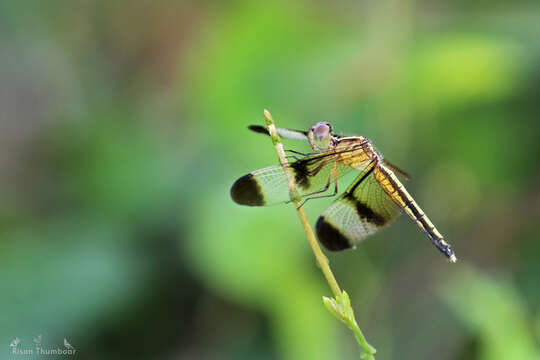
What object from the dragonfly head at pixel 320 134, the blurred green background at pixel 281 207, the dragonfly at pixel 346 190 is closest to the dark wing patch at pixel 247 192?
the dragonfly at pixel 346 190

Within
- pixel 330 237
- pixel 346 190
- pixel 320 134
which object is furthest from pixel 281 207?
pixel 320 134

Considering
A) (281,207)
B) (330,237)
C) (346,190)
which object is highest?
(346,190)

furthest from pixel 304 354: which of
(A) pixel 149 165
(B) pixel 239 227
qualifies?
(A) pixel 149 165

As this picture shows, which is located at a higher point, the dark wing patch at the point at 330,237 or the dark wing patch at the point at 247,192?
the dark wing patch at the point at 247,192

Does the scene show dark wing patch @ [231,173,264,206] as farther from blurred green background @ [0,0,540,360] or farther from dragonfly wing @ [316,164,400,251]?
blurred green background @ [0,0,540,360]

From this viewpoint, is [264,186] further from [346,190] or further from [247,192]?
[346,190]

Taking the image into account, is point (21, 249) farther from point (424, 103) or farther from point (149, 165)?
point (424, 103)

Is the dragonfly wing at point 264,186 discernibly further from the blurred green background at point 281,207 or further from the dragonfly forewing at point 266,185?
the blurred green background at point 281,207
